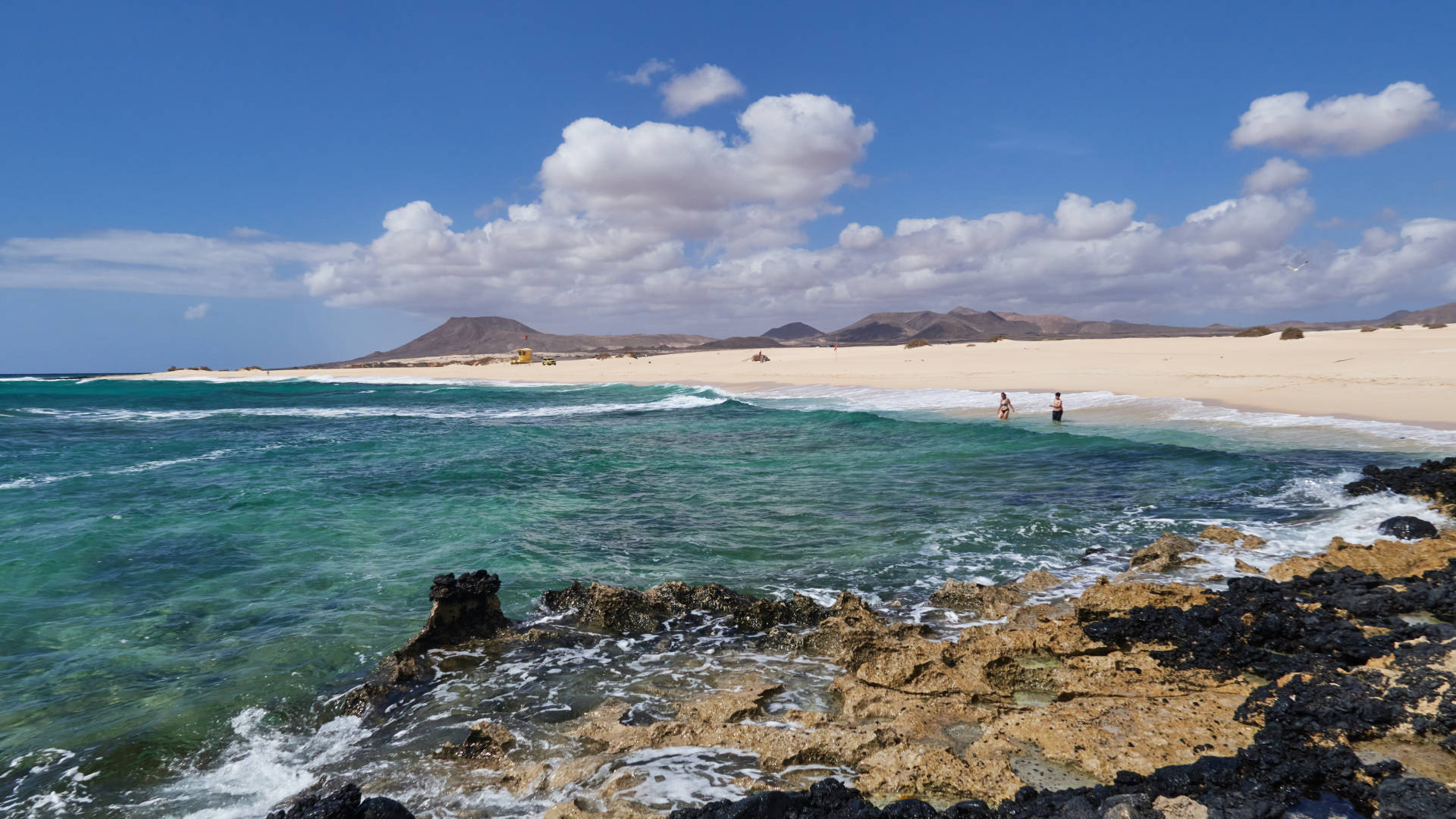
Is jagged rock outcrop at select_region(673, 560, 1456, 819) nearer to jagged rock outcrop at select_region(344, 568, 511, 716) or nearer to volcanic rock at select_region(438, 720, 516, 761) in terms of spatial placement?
volcanic rock at select_region(438, 720, 516, 761)

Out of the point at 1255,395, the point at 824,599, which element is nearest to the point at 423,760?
the point at 824,599

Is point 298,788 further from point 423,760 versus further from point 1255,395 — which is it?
point 1255,395

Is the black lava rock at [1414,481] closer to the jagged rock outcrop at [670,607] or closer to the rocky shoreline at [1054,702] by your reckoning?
the rocky shoreline at [1054,702]

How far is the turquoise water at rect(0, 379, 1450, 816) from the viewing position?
6.07 metres

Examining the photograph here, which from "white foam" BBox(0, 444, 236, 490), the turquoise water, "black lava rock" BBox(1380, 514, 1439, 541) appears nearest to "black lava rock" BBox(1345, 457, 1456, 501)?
the turquoise water

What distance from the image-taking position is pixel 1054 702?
18.4ft

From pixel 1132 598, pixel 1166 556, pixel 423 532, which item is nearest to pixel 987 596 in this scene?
pixel 1132 598

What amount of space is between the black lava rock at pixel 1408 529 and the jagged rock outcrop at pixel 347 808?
12.5m

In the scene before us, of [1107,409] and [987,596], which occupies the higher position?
[1107,409]

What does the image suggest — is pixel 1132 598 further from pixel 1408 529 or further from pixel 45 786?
pixel 45 786

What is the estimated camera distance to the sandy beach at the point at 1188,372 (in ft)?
75.3

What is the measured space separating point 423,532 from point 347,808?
9.00 m

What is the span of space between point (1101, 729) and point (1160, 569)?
16.0 ft

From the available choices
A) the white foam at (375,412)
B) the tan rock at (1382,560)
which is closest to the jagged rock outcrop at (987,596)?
the tan rock at (1382,560)
